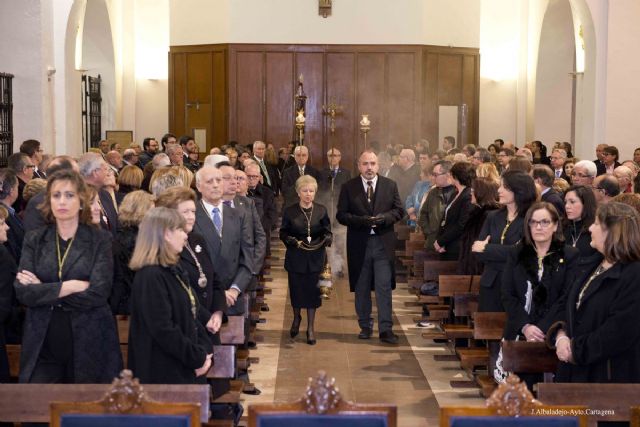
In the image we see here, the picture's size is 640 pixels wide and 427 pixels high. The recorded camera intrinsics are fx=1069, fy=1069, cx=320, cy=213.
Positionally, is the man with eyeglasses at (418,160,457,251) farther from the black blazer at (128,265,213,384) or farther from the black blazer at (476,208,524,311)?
the black blazer at (128,265,213,384)

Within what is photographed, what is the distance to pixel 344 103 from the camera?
75.0 ft

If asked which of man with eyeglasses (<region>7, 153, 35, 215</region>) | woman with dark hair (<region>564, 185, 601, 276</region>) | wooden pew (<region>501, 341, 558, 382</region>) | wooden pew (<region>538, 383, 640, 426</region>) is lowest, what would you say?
wooden pew (<region>501, 341, 558, 382</region>)

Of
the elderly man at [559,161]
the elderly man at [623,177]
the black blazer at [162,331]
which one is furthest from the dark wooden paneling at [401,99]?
the black blazer at [162,331]

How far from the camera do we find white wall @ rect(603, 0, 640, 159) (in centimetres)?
1689

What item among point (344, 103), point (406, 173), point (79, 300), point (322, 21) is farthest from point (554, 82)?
point (79, 300)

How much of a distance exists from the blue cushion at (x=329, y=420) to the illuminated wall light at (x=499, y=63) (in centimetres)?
2058

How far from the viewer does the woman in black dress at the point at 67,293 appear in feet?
18.7

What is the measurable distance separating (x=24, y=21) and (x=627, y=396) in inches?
462

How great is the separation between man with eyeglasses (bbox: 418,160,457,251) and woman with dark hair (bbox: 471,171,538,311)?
Answer: 2503 mm

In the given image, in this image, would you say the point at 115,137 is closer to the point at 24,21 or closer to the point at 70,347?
the point at 24,21

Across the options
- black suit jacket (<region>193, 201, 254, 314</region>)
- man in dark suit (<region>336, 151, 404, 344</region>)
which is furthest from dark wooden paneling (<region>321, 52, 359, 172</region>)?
black suit jacket (<region>193, 201, 254, 314</region>)

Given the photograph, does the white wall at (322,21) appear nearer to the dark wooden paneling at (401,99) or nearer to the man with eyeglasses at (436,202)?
the dark wooden paneling at (401,99)

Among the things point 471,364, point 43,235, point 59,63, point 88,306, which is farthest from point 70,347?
point 59,63

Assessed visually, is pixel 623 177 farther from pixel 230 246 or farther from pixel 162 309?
pixel 162 309
